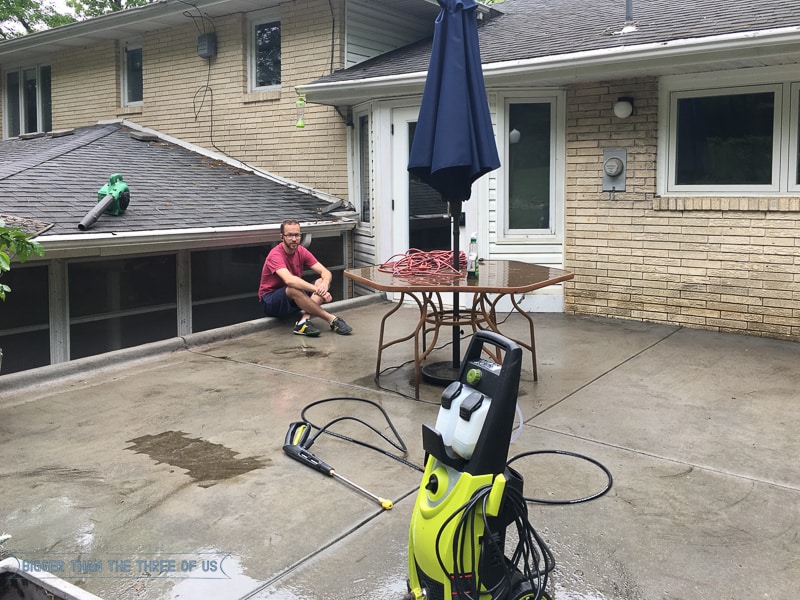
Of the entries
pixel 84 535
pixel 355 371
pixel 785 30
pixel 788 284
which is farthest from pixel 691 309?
pixel 84 535

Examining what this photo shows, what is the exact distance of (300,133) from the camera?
10445mm

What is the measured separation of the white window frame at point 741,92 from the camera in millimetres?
6543

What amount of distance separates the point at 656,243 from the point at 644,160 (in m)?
0.84

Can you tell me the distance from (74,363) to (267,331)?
2.06 m

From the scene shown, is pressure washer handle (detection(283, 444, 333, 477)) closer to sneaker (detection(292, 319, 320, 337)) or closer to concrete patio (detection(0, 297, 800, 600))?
concrete patio (detection(0, 297, 800, 600))

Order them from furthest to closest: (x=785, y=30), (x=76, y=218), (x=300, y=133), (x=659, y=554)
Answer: (x=300, y=133) → (x=76, y=218) → (x=785, y=30) → (x=659, y=554)

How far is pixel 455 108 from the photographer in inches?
191

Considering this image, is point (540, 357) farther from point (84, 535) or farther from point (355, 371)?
point (84, 535)

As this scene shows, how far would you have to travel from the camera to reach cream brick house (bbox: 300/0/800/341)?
6.59 meters

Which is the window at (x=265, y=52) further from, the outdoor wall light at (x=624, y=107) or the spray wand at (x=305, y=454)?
the spray wand at (x=305, y=454)

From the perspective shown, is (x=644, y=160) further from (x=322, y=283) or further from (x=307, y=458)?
(x=307, y=458)

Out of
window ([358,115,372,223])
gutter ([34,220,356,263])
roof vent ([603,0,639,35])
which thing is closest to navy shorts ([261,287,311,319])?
gutter ([34,220,356,263])

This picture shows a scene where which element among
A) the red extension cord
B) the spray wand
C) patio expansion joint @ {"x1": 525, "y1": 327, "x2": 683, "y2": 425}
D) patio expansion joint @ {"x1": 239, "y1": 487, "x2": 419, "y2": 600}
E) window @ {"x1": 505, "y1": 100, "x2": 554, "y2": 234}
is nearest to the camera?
patio expansion joint @ {"x1": 239, "y1": 487, "x2": 419, "y2": 600}

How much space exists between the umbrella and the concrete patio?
1617mm
